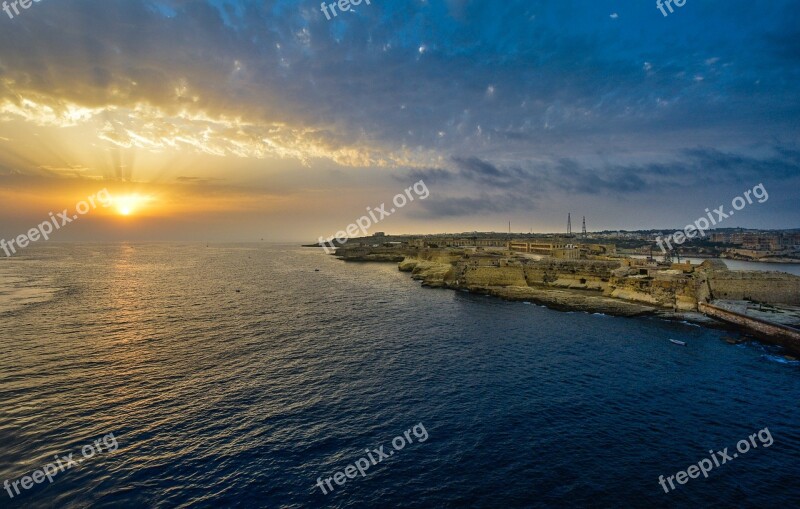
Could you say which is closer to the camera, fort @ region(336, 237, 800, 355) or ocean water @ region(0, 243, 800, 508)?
ocean water @ region(0, 243, 800, 508)

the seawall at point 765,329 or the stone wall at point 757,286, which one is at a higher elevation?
the stone wall at point 757,286
